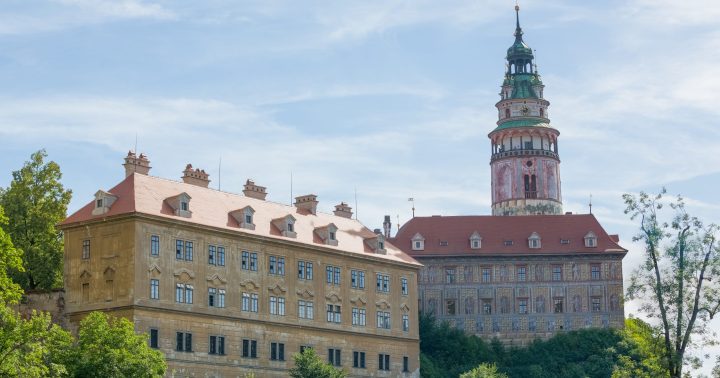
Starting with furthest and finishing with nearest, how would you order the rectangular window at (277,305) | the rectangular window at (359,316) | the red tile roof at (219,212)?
the rectangular window at (359,316) < the rectangular window at (277,305) < the red tile roof at (219,212)

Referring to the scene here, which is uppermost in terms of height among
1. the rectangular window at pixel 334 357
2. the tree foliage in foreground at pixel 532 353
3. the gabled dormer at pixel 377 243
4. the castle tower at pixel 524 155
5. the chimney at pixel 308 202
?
the castle tower at pixel 524 155

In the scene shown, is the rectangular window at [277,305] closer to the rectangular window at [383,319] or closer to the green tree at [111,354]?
the rectangular window at [383,319]

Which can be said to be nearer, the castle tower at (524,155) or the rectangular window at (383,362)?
the rectangular window at (383,362)

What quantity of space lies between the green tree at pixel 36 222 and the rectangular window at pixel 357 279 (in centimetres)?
1946

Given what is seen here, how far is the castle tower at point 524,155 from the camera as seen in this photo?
144750mm

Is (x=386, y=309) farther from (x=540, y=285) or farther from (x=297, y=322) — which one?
(x=540, y=285)

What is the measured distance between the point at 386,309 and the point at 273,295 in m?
11.2

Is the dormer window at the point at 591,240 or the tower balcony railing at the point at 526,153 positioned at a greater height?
the tower balcony railing at the point at 526,153

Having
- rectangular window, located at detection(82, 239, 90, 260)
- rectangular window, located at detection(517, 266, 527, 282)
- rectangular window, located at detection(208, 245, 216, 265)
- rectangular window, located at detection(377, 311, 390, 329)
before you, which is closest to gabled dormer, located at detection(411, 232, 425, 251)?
rectangular window, located at detection(517, 266, 527, 282)

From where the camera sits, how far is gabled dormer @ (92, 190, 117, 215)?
286ft

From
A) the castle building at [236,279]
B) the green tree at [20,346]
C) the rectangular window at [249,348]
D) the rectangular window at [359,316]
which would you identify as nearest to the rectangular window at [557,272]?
the castle building at [236,279]

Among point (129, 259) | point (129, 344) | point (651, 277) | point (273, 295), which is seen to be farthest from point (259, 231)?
point (651, 277)

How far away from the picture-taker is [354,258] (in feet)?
330

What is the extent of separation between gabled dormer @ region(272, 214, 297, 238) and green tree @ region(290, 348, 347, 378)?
960 cm
